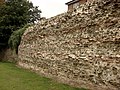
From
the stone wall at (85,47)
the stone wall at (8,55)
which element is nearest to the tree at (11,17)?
the stone wall at (8,55)

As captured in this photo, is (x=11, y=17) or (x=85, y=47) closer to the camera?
(x=85, y=47)

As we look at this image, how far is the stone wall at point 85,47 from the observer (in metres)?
8.66

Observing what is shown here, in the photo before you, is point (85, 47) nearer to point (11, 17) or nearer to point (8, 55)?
point (8, 55)

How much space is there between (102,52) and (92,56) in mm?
638

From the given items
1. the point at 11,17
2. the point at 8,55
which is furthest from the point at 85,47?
the point at 11,17

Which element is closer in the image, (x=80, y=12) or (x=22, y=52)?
(x=80, y=12)

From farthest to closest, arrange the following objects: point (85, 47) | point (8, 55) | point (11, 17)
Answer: point (11, 17)
point (8, 55)
point (85, 47)

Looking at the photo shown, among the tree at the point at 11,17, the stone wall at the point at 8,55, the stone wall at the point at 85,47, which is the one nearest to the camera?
the stone wall at the point at 85,47

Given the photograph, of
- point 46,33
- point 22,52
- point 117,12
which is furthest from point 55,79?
point 22,52

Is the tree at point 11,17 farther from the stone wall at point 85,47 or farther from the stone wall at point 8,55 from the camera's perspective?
the stone wall at point 85,47

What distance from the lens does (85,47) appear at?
10141mm

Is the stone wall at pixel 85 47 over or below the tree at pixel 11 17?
below

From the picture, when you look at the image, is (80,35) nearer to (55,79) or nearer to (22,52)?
(55,79)

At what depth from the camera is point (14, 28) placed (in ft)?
94.6
